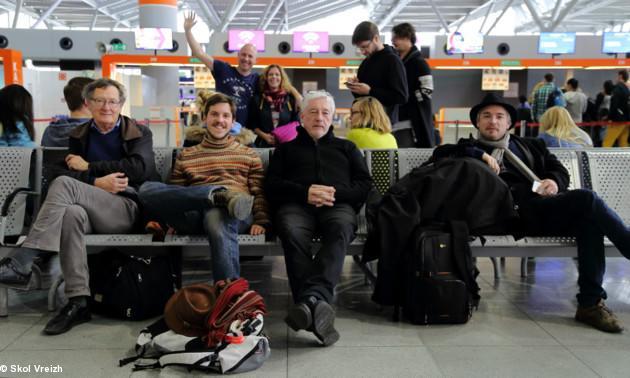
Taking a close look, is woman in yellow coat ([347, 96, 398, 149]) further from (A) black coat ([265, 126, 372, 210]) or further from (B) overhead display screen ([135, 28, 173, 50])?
(B) overhead display screen ([135, 28, 173, 50])

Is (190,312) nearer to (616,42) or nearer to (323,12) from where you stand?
(616,42)

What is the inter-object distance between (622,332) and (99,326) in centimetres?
284

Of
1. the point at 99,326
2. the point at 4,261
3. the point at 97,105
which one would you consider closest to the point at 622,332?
the point at 99,326

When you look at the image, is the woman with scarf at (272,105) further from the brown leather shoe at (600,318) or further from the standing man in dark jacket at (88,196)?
the brown leather shoe at (600,318)

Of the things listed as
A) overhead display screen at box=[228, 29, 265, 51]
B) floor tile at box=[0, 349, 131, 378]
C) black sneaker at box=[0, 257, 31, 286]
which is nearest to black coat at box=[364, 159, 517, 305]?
floor tile at box=[0, 349, 131, 378]

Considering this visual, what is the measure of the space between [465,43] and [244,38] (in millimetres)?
5649

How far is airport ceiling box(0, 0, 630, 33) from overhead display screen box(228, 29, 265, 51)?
10588 mm

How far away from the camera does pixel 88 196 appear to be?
3158 mm

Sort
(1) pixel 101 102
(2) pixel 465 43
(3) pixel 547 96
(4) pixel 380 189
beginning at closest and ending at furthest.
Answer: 1. (1) pixel 101 102
2. (4) pixel 380 189
3. (3) pixel 547 96
4. (2) pixel 465 43

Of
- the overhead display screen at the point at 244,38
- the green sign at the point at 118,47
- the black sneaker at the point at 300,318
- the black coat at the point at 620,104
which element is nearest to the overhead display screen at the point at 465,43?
the black coat at the point at 620,104

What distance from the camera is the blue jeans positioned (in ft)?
9.91

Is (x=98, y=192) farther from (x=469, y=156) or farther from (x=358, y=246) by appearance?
(x=469, y=156)

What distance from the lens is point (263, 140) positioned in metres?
4.69

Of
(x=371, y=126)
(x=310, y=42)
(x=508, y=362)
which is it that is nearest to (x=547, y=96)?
(x=310, y=42)
